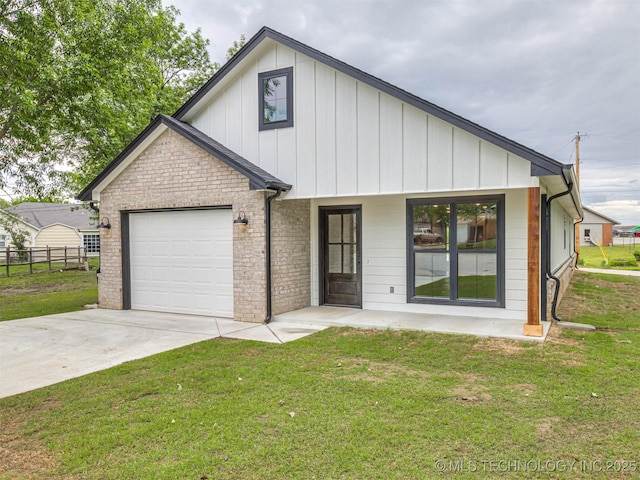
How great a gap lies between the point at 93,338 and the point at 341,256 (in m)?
5.10

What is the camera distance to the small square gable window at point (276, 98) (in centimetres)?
905

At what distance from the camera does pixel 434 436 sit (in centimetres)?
368

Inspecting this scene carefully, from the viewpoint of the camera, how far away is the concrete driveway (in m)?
5.71

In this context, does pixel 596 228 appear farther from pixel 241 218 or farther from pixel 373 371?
pixel 373 371

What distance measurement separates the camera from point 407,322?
813cm

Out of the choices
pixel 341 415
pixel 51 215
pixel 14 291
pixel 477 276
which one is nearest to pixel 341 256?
pixel 477 276

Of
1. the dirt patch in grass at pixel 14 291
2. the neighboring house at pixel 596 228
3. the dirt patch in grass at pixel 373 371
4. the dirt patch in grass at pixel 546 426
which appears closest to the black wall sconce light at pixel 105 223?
the dirt patch in grass at pixel 14 291

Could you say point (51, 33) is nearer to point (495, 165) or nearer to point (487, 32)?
point (495, 165)

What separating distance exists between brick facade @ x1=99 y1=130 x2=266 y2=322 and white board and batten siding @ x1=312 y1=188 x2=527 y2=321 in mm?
1794

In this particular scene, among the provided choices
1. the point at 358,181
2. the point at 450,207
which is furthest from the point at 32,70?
the point at 450,207

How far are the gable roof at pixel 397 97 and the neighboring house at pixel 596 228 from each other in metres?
46.6

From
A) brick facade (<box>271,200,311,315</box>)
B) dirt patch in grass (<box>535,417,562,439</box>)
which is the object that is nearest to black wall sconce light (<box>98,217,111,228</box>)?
brick facade (<box>271,200,311,315</box>)

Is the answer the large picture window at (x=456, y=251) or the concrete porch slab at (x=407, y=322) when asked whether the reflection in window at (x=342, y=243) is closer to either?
the concrete porch slab at (x=407, y=322)

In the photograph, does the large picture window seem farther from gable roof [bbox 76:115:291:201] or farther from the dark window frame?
the dark window frame
